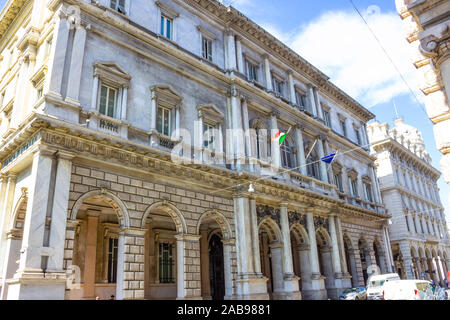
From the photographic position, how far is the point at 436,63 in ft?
21.4

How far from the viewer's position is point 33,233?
36.6 feet

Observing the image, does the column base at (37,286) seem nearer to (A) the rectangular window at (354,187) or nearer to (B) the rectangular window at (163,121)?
(B) the rectangular window at (163,121)

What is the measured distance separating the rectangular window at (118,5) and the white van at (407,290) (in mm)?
17147

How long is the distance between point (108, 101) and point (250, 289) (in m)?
10.6

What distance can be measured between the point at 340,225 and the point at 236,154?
11.1 meters

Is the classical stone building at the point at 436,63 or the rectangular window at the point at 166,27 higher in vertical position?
the rectangular window at the point at 166,27

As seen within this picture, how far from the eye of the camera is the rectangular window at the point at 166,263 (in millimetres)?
19641

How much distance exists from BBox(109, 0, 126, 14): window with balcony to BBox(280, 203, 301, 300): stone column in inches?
520

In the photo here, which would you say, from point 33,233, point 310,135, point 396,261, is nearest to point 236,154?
point 310,135

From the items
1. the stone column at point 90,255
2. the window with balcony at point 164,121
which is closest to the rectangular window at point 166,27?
the window with balcony at point 164,121

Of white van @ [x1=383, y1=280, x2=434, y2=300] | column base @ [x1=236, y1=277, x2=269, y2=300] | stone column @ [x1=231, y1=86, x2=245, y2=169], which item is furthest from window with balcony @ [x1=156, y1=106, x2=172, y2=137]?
white van @ [x1=383, y1=280, x2=434, y2=300]

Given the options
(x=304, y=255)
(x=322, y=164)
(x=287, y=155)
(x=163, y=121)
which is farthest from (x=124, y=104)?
(x=322, y=164)
